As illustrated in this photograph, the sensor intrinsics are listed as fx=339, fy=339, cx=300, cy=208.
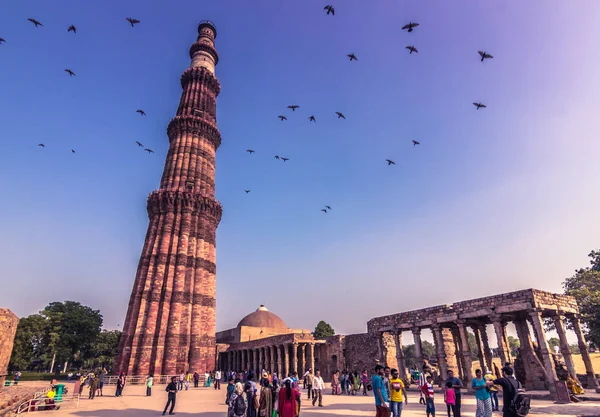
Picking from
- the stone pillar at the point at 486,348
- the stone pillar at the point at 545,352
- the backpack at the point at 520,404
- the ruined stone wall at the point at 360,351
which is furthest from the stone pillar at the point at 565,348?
the ruined stone wall at the point at 360,351

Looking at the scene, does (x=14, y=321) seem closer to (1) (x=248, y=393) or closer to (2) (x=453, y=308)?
(1) (x=248, y=393)

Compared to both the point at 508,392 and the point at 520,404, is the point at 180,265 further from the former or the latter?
the point at 520,404

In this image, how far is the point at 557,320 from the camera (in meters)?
17.0

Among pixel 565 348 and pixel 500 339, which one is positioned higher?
pixel 500 339

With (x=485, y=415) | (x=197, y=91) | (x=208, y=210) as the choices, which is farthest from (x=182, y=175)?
(x=485, y=415)

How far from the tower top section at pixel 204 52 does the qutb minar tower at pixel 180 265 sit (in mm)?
5166

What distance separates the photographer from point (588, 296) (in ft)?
103

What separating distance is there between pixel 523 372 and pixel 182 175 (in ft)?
114

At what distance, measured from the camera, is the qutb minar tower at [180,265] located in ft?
99.5

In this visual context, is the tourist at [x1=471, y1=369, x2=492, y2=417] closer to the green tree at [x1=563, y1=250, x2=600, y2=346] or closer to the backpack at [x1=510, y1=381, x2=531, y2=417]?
the backpack at [x1=510, y1=381, x2=531, y2=417]

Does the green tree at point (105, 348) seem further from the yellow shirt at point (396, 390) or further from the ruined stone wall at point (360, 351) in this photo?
the yellow shirt at point (396, 390)

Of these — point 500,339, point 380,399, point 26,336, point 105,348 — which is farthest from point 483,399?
point 105,348

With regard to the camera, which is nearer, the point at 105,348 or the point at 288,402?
the point at 288,402

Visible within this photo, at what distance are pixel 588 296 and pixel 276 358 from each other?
1230 inches
